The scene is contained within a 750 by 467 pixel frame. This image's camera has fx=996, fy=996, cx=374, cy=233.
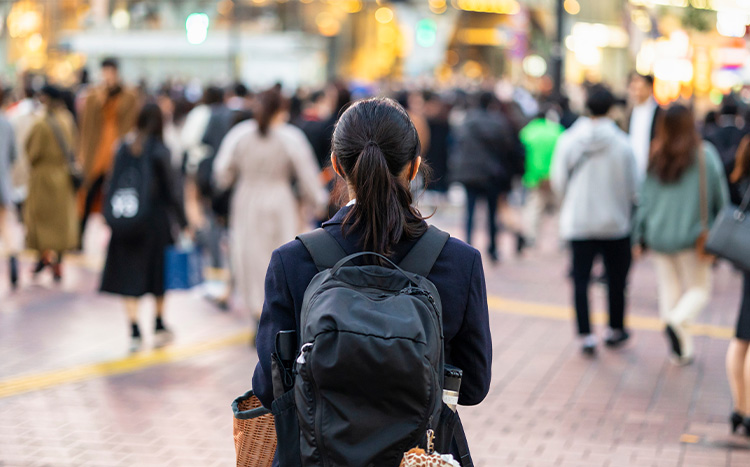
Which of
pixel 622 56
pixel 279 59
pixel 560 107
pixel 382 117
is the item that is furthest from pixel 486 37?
pixel 382 117

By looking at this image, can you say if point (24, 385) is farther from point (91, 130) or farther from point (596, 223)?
point (91, 130)

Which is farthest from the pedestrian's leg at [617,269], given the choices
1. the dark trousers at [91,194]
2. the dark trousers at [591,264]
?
the dark trousers at [91,194]

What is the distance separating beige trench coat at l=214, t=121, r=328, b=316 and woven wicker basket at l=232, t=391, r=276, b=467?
16.9ft

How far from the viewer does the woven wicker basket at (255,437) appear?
8.76ft

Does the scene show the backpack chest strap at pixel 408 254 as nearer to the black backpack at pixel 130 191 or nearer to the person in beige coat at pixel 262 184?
the person in beige coat at pixel 262 184

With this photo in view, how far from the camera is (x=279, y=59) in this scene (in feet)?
142

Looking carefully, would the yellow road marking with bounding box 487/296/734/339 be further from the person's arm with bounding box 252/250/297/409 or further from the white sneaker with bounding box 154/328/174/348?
the person's arm with bounding box 252/250/297/409

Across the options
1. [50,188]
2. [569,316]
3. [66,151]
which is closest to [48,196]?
[50,188]

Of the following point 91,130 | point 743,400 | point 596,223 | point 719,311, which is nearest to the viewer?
point 743,400

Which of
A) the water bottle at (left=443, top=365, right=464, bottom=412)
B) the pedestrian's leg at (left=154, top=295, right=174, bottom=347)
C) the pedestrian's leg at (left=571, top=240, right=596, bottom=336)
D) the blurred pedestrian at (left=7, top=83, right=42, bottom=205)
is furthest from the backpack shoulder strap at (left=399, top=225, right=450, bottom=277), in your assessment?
the blurred pedestrian at (left=7, top=83, right=42, bottom=205)

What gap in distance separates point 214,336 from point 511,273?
14.7 feet

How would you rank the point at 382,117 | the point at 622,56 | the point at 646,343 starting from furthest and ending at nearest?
the point at 622,56 → the point at 646,343 → the point at 382,117

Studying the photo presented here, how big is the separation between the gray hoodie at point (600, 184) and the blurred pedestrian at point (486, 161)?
423cm

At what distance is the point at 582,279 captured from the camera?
7848 millimetres
